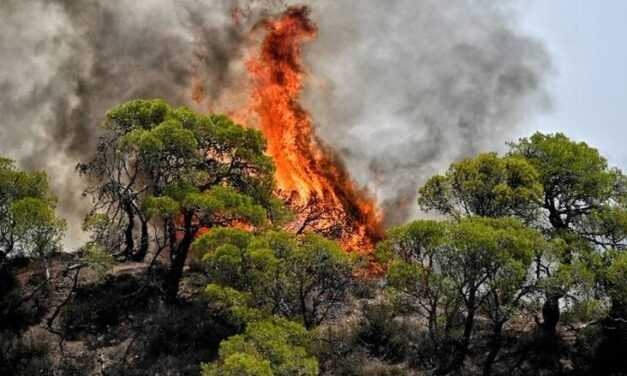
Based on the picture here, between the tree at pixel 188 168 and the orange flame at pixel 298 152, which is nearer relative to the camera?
the tree at pixel 188 168

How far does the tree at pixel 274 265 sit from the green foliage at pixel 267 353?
3104 mm

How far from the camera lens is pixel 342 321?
139 feet

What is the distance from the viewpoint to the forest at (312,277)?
33281 mm

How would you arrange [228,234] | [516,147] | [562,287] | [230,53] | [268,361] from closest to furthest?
1. [268,361]
2. [562,287]
3. [228,234]
4. [516,147]
5. [230,53]

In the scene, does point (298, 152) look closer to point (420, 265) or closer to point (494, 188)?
point (494, 188)

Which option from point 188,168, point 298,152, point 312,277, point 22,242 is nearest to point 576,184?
point 312,277

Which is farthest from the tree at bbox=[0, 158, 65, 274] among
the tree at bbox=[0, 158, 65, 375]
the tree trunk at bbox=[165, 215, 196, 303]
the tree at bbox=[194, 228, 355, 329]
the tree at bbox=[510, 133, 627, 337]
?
the tree at bbox=[510, 133, 627, 337]

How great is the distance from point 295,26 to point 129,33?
48.6 ft

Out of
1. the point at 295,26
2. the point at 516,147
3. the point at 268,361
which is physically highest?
the point at 295,26

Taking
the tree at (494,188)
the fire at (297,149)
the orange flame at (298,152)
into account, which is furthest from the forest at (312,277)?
the orange flame at (298,152)

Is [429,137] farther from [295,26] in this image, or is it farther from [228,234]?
[228,234]

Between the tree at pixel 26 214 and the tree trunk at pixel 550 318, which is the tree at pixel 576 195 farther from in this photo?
the tree at pixel 26 214

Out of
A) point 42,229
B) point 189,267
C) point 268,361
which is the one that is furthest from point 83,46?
point 268,361

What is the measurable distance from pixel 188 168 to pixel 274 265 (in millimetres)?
10193
